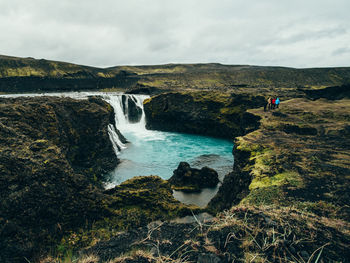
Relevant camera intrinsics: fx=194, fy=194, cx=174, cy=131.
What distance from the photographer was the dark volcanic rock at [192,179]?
12922mm

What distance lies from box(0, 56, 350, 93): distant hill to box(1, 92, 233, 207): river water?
26.4 m

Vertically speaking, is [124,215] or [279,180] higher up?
[279,180]

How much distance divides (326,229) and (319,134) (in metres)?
9.98

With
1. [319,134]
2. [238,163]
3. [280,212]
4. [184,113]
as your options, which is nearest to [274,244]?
[280,212]

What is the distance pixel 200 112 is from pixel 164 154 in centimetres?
1085

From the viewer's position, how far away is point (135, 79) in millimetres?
90562

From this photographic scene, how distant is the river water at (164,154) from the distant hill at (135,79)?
26424mm

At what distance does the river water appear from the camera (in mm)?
15266

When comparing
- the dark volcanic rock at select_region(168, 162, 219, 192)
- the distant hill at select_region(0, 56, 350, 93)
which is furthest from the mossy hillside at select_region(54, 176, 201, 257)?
the distant hill at select_region(0, 56, 350, 93)

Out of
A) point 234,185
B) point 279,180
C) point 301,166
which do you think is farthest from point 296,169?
point 234,185

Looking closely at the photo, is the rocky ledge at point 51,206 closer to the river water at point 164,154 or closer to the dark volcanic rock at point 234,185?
the dark volcanic rock at point 234,185

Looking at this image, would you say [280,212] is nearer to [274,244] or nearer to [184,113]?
[274,244]

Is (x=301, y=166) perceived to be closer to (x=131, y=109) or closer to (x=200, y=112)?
(x=200, y=112)

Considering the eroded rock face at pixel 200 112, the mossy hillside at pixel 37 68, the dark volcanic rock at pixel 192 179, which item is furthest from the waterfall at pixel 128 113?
the mossy hillside at pixel 37 68
